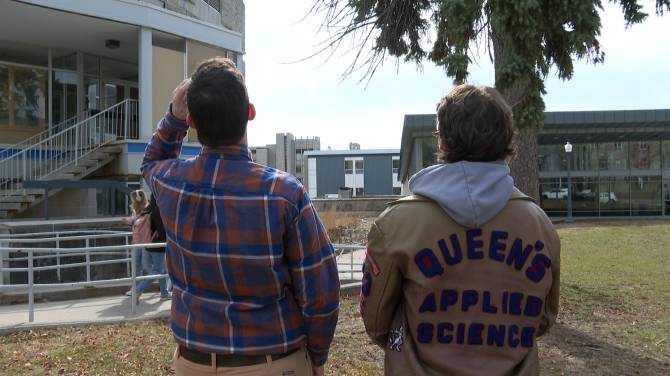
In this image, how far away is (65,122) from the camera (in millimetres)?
16688

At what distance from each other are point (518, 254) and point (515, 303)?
17 cm

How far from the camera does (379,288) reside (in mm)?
2008

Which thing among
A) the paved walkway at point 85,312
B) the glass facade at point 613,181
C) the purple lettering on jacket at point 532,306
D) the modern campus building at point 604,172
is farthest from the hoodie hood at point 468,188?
the glass facade at point 613,181

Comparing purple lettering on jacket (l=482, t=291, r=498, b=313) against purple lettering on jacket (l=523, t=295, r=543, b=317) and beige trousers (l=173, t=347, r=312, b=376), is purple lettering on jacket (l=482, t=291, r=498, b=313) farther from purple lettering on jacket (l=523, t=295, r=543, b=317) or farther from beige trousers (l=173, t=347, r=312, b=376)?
beige trousers (l=173, t=347, r=312, b=376)

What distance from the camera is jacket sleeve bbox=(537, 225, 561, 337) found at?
2.03 m

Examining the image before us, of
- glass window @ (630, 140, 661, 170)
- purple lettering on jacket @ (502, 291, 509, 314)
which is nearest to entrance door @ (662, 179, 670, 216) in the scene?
glass window @ (630, 140, 661, 170)

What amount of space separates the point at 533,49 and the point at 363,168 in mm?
55436

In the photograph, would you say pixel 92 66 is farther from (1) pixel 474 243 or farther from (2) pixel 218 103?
(1) pixel 474 243

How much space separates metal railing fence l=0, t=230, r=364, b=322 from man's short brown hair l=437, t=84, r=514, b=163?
6.18 metres

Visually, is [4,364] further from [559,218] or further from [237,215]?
[559,218]

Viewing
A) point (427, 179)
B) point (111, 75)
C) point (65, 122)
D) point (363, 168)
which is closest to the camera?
point (427, 179)

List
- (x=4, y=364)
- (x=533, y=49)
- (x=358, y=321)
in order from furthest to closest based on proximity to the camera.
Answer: (x=358, y=321)
(x=533, y=49)
(x=4, y=364)

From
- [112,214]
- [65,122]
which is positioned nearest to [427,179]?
[112,214]

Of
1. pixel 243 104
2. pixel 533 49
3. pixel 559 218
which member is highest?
pixel 533 49
